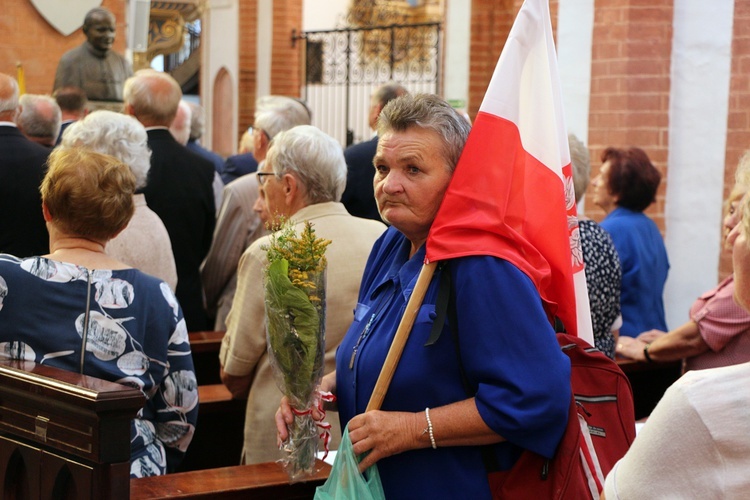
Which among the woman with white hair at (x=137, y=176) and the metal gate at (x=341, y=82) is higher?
the metal gate at (x=341, y=82)

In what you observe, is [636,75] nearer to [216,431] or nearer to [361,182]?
[361,182]

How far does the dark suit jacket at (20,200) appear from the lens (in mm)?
5113

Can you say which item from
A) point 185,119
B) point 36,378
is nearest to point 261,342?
point 36,378

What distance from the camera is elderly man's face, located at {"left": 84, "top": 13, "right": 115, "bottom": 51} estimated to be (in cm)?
841

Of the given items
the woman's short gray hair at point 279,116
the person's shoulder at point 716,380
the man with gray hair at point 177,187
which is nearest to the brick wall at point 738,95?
the woman's short gray hair at point 279,116

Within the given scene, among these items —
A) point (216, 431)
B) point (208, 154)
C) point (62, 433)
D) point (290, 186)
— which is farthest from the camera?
point (208, 154)

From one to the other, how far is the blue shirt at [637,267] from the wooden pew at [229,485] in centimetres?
308

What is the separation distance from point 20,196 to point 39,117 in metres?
1.11

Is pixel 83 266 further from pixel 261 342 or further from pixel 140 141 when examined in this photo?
pixel 140 141

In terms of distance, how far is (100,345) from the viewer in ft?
10.8

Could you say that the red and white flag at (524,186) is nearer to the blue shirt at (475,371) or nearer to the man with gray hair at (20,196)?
the blue shirt at (475,371)

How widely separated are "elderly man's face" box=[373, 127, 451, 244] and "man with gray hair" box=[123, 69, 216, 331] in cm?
299

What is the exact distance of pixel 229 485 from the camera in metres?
3.10

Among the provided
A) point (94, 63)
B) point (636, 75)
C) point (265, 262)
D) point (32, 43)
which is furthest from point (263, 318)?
point (32, 43)
